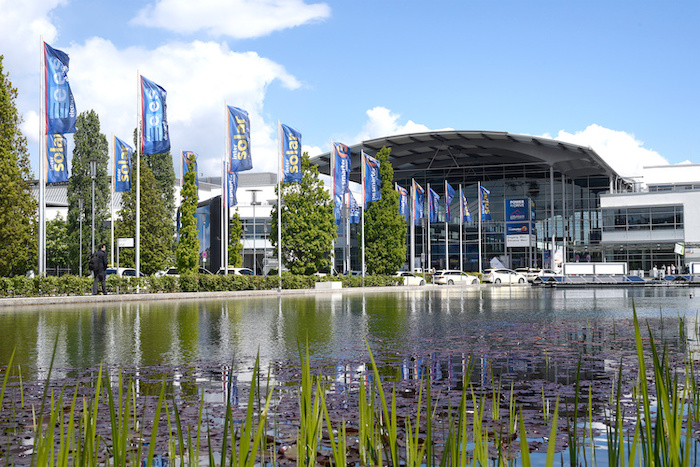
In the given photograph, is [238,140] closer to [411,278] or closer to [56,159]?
[56,159]

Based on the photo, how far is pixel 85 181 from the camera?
200 ft

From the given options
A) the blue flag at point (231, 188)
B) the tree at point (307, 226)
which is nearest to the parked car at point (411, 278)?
the tree at point (307, 226)

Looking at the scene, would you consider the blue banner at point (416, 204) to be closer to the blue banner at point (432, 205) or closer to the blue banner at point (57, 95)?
the blue banner at point (432, 205)

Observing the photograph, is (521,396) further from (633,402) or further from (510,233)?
(510,233)

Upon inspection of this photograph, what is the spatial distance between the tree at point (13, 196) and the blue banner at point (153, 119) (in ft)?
18.1

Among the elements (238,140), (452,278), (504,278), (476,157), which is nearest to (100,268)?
(238,140)

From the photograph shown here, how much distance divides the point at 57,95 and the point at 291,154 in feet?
51.6

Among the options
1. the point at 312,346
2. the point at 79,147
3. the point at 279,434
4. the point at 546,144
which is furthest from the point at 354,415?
the point at 546,144

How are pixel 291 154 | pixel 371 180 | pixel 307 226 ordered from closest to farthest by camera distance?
pixel 291 154
pixel 307 226
pixel 371 180

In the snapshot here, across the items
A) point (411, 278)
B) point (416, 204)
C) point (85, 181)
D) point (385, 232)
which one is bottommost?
point (411, 278)

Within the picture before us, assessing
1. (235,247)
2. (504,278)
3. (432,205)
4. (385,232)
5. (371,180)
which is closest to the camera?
(371,180)

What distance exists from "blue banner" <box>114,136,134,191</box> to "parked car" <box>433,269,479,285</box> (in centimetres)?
2714

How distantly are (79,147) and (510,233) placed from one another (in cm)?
4330

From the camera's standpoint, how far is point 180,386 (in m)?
7.21
